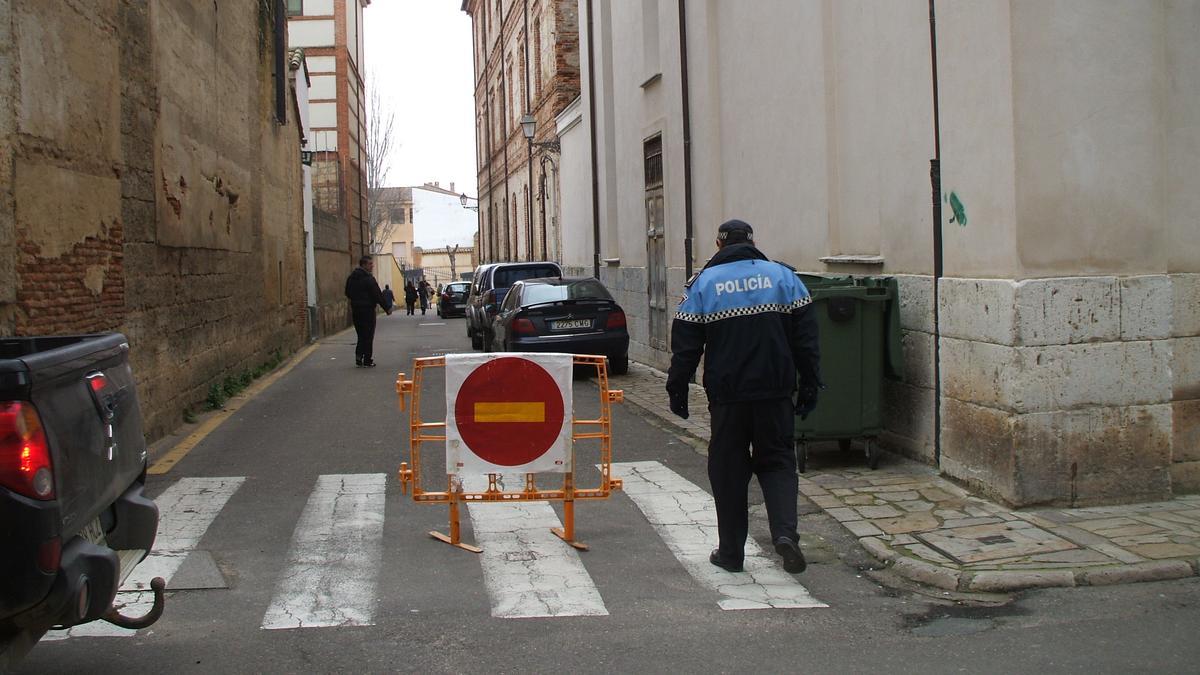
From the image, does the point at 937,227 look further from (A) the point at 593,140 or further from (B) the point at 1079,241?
(A) the point at 593,140

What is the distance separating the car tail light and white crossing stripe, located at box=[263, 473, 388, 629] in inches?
73.8

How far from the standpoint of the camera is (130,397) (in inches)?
176

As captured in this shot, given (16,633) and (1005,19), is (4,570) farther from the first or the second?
(1005,19)

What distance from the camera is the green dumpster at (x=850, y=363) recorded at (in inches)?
323

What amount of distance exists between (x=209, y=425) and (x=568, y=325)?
Answer: 5.49 meters

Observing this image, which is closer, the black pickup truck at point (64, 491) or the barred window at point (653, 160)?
the black pickup truck at point (64, 491)

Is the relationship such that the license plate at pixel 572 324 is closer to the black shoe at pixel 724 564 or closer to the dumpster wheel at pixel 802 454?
the dumpster wheel at pixel 802 454

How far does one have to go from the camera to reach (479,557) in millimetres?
6383

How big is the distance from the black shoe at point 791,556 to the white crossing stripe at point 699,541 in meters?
0.08

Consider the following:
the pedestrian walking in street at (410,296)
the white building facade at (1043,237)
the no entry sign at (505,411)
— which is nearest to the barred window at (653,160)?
the white building facade at (1043,237)

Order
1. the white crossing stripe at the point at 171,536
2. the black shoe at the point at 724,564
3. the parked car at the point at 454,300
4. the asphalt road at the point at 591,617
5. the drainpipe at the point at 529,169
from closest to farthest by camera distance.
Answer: the asphalt road at the point at 591,617 → the white crossing stripe at the point at 171,536 → the black shoe at the point at 724,564 → the drainpipe at the point at 529,169 → the parked car at the point at 454,300

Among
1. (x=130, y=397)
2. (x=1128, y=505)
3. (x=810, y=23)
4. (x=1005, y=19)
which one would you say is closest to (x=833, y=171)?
(x=810, y=23)

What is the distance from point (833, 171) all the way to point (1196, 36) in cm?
349

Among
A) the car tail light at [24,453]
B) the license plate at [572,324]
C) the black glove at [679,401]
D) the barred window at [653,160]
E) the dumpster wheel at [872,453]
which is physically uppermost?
the barred window at [653,160]
